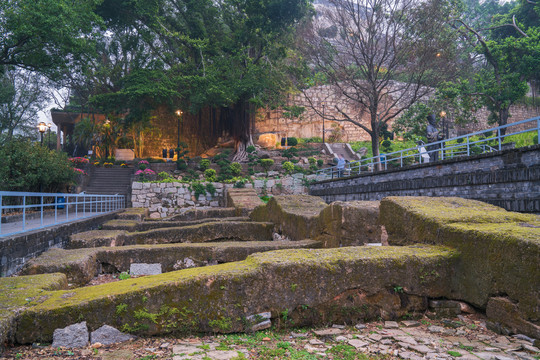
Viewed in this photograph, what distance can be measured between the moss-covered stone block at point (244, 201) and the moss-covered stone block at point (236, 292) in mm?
7058

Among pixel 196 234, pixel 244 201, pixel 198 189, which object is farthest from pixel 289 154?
pixel 196 234

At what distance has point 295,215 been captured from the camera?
568cm

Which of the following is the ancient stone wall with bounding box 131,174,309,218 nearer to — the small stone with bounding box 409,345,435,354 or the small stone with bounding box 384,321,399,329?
the small stone with bounding box 384,321,399,329

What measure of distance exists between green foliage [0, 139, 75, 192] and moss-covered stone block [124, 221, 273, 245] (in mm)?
6285

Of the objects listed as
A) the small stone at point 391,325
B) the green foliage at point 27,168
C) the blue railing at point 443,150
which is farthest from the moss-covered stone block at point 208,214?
the small stone at point 391,325

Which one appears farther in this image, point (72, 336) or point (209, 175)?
point (209, 175)

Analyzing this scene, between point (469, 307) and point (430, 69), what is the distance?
17057 millimetres

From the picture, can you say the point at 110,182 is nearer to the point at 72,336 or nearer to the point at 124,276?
the point at 124,276

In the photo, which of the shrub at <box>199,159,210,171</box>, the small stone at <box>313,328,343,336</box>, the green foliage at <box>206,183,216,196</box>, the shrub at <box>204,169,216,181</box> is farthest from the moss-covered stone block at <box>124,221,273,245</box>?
the shrub at <box>199,159,210,171</box>

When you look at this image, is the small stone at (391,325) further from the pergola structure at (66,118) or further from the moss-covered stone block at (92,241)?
the pergola structure at (66,118)

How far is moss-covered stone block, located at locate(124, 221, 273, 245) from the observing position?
21.6 ft

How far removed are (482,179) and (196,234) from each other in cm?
584

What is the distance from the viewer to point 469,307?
276 centimetres

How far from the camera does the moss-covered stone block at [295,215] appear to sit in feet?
16.9
